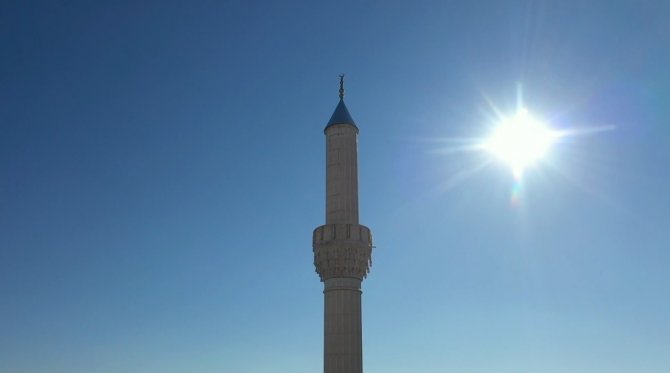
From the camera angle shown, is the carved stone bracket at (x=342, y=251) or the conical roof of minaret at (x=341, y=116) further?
the conical roof of minaret at (x=341, y=116)

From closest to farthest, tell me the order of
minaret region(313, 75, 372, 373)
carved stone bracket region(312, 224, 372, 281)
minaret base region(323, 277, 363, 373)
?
minaret base region(323, 277, 363, 373) < minaret region(313, 75, 372, 373) < carved stone bracket region(312, 224, 372, 281)

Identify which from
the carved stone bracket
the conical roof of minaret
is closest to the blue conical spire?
the conical roof of minaret

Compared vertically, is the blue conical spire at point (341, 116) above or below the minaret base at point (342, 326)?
above

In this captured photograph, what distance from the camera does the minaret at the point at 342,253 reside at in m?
34.2

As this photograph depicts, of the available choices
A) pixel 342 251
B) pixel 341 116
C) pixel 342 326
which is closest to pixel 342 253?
pixel 342 251

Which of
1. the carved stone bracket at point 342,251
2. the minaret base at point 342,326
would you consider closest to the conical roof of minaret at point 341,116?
the carved stone bracket at point 342,251

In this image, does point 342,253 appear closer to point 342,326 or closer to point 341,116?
point 342,326

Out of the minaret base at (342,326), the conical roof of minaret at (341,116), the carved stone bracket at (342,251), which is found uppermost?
the conical roof of minaret at (341,116)

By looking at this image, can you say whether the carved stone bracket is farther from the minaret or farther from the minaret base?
the minaret base

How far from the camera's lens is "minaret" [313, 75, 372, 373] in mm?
34188

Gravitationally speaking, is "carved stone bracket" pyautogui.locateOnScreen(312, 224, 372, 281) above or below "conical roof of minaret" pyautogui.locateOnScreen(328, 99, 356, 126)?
below

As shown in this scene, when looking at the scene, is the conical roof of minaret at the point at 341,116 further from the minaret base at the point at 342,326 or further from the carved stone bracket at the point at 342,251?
the minaret base at the point at 342,326

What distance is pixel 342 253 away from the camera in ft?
117

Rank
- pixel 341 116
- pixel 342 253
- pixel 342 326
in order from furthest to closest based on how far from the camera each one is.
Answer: pixel 341 116
pixel 342 253
pixel 342 326
